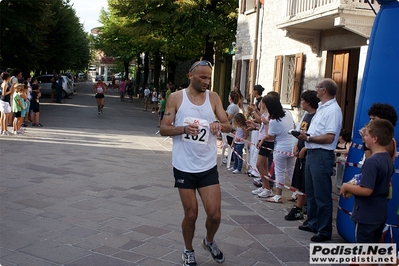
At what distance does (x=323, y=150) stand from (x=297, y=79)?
806 centimetres

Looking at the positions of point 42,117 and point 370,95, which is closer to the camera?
point 370,95

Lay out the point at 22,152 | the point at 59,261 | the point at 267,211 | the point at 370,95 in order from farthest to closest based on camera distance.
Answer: the point at 22,152, the point at 267,211, the point at 370,95, the point at 59,261

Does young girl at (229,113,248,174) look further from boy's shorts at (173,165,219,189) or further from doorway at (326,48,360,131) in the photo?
→ boy's shorts at (173,165,219,189)

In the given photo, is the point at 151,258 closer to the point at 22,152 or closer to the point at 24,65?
the point at 22,152

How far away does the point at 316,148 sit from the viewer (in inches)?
226

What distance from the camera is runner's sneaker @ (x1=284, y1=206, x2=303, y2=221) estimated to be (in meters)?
6.75

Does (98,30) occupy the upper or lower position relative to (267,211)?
upper

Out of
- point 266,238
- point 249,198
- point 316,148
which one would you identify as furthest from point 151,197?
point 316,148

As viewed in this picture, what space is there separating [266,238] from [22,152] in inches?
298

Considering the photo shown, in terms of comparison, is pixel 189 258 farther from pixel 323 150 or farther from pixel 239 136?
pixel 239 136

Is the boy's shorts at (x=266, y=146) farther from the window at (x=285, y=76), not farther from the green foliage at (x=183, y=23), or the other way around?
the green foliage at (x=183, y=23)

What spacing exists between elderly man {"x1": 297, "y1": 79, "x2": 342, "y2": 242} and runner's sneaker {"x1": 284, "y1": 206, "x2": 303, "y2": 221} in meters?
0.95

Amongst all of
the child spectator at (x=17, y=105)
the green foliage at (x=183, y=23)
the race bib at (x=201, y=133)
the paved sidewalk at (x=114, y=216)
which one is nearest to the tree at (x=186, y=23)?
→ the green foliage at (x=183, y=23)

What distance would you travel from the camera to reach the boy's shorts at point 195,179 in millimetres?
4598
